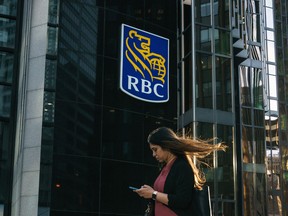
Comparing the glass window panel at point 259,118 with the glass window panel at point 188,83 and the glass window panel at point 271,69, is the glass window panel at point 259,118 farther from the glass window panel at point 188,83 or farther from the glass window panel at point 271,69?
the glass window panel at point 271,69

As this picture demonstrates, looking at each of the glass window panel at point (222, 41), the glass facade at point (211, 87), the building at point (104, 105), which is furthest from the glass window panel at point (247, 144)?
the glass window panel at point (222, 41)

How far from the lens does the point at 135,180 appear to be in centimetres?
1869

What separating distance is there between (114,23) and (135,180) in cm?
509

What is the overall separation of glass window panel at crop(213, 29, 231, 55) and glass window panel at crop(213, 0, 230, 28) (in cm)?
31

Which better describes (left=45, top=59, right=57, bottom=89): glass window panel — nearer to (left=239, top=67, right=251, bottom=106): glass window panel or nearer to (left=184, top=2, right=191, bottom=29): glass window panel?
(left=184, top=2, right=191, bottom=29): glass window panel

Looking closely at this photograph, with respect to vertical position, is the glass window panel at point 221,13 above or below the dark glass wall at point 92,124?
above

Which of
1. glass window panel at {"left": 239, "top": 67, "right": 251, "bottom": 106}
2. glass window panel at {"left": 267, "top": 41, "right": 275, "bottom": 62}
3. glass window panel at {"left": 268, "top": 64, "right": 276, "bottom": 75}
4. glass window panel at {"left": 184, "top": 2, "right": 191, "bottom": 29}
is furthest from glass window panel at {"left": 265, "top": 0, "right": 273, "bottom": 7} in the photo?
glass window panel at {"left": 184, "top": 2, "right": 191, "bottom": 29}

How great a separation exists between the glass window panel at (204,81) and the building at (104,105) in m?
0.04

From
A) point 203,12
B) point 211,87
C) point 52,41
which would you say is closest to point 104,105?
point 52,41

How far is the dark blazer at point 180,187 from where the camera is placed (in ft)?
12.5

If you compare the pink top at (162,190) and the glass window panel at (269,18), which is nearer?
the pink top at (162,190)

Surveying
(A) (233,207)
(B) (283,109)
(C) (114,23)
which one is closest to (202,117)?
(A) (233,207)

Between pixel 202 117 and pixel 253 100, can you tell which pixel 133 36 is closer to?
pixel 202 117

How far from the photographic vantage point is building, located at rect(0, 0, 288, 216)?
57.5 feet
